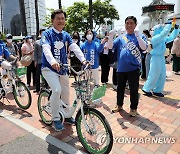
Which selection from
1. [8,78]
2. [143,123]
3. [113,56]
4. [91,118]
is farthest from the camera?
[8,78]

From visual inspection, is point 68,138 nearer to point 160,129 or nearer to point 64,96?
point 64,96

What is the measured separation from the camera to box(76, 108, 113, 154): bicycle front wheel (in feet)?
9.47

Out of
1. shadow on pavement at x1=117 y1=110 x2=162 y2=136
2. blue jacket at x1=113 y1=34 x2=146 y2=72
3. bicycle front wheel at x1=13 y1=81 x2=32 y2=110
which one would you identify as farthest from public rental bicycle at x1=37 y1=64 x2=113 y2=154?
bicycle front wheel at x1=13 y1=81 x2=32 y2=110

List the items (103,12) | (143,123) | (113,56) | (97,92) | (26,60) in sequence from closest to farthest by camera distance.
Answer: (97,92) → (143,123) → (113,56) → (26,60) → (103,12)

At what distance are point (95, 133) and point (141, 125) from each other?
1.25 metres

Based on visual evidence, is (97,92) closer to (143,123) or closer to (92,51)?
(143,123)

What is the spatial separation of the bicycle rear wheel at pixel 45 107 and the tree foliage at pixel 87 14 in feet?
90.9

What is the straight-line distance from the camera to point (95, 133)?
10.2ft

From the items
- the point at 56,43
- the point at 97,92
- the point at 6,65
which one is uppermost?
the point at 56,43

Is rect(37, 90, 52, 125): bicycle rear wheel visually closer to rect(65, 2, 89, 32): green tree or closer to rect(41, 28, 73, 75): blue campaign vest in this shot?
rect(41, 28, 73, 75): blue campaign vest

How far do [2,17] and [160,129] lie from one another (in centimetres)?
5690

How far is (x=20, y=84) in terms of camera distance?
16.3 ft

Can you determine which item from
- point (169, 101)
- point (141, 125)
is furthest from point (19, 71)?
point (169, 101)

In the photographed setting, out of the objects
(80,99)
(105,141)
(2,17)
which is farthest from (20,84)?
(2,17)
